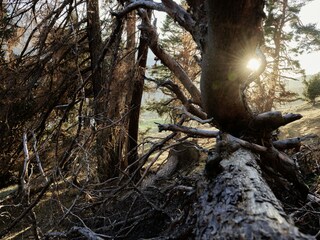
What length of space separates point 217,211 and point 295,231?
0.43m

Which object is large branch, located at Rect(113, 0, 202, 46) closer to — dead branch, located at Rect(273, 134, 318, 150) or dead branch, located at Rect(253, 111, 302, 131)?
dead branch, located at Rect(253, 111, 302, 131)

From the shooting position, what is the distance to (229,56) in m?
2.15

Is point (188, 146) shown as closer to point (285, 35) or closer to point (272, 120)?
point (272, 120)

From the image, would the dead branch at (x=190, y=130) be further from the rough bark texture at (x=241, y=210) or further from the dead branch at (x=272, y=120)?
the rough bark texture at (x=241, y=210)

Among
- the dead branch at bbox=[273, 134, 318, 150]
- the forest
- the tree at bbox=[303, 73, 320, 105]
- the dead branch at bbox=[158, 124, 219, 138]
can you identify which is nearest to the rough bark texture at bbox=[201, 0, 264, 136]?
the forest

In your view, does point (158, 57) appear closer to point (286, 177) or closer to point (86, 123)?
point (86, 123)

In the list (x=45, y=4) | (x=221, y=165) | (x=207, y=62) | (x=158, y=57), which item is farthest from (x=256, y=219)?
(x=45, y=4)

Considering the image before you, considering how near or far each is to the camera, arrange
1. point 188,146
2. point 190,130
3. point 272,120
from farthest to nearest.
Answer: point 188,146 < point 190,130 < point 272,120

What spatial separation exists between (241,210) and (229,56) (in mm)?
1211

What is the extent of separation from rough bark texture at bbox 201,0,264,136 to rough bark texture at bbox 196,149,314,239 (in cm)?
79

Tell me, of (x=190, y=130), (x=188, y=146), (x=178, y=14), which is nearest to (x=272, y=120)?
(x=190, y=130)

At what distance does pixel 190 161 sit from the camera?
6.59m

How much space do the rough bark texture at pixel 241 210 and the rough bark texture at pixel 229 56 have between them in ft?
2.58

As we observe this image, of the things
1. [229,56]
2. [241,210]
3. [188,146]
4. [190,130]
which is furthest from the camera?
[188,146]
